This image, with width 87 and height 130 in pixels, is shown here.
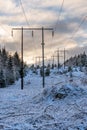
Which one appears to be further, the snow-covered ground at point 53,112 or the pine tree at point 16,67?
the pine tree at point 16,67

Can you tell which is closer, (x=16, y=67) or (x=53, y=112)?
(x=53, y=112)

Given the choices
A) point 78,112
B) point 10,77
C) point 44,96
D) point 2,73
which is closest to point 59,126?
point 78,112

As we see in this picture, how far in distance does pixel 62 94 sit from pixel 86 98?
6.09 feet

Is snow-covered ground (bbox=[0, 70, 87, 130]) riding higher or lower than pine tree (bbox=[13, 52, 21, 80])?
higher

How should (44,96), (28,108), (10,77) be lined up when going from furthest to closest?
(10,77)
(44,96)
(28,108)

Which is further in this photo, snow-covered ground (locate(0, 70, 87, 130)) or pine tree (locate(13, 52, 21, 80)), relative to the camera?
pine tree (locate(13, 52, 21, 80))

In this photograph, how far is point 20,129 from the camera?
582 inches

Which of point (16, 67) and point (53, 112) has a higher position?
point (53, 112)

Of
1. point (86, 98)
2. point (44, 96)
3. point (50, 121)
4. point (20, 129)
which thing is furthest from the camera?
point (44, 96)

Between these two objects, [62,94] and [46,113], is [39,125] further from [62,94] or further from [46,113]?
[62,94]

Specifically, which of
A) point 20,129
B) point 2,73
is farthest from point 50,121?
point 2,73

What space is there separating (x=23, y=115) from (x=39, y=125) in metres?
3.14

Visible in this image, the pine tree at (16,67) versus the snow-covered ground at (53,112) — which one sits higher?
the snow-covered ground at (53,112)

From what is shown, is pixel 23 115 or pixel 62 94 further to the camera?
pixel 62 94
